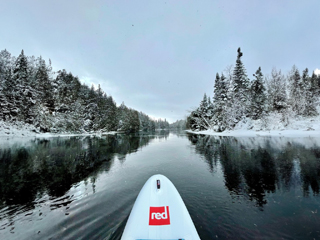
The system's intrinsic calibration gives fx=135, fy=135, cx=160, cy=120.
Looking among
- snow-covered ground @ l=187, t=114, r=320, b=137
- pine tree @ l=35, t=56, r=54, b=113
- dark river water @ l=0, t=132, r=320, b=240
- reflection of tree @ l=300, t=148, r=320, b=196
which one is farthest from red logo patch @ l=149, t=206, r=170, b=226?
pine tree @ l=35, t=56, r=54, b=113

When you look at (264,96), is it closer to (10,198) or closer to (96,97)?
(10,198)

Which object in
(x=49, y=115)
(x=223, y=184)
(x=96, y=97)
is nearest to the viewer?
(x=223, y=184)

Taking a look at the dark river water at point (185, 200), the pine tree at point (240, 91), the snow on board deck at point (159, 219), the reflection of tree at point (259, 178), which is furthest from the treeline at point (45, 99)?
the pine tree at point (240, 91)

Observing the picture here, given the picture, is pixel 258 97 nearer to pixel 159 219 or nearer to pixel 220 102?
pixel 220 102

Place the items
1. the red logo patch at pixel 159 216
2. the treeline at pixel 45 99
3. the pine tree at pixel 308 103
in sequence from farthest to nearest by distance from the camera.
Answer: the pine tree at pixel 308 103
the treeline at pixel 45 99
the red logo patch at pixel 159 216

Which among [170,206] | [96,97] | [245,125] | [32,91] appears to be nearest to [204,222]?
[170,206]

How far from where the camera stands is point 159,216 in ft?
11.3

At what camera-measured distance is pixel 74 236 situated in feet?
11.9

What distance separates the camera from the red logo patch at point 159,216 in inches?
128

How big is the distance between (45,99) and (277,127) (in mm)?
57733

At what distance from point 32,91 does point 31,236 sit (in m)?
41.4

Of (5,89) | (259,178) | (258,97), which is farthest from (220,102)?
(5,89)

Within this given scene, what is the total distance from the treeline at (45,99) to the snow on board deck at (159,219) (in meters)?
40.1

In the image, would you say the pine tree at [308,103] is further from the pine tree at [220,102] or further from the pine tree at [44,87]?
the pine tree at [44,87]
